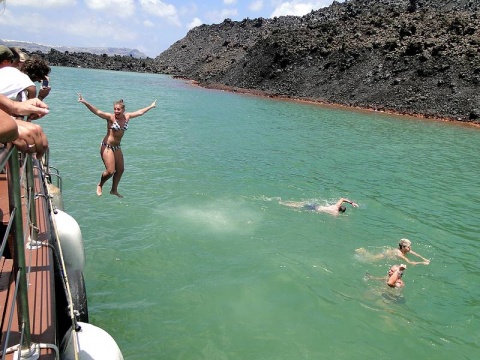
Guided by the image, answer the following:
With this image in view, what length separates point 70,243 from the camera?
6.02 m

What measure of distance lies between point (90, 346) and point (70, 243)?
2652 millimetres

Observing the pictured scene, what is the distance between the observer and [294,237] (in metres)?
11.7

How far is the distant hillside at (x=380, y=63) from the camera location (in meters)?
42.2

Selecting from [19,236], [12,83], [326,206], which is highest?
[12,83]

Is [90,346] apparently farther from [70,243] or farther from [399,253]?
[399,253]

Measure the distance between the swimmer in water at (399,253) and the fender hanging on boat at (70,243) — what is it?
724 centimetres

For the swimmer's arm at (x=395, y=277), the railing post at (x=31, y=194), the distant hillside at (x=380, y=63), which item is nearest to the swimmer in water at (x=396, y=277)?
the swimmer's arm at (x=395, y=277)

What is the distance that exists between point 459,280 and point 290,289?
14.0 feet

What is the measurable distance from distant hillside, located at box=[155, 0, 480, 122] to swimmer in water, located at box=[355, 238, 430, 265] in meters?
33.4

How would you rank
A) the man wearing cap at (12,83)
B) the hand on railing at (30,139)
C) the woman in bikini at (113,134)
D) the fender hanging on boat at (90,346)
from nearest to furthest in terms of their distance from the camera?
the hand on railing at (30,139) < the fender hanging on boat at (90,346) < the man wearing cap at (12,83) < the woman in bikini at (113,134)

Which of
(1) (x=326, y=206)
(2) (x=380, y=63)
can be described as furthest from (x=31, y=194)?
(2) (x=380, y=63)

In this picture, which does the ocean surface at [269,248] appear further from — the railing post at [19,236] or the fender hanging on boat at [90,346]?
the railing post at [19,236]

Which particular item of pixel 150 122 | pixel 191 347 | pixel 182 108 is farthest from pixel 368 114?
pixel 191 347

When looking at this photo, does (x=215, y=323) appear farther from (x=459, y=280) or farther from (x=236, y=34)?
(x=236, y=34)
